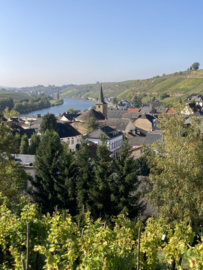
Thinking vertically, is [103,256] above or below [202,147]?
below

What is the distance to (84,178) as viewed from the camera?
62.1 ft

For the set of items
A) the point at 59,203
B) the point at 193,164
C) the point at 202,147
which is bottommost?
the point at 59,203

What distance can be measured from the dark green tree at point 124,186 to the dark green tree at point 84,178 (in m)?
1.88

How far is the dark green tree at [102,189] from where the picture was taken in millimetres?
17891

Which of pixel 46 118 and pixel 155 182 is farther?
pixel 46 118

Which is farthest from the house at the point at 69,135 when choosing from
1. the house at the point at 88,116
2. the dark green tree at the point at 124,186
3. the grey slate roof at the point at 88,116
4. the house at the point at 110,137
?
the dark green tree at the point at 124,186

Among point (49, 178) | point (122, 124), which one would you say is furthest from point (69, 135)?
point (49, 178)

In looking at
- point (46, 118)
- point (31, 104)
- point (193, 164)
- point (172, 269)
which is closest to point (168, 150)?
point (193, 164)

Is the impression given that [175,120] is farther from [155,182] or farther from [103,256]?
[103,256]

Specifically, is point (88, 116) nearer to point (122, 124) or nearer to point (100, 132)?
point (122, 124)

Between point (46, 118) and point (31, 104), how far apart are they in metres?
124

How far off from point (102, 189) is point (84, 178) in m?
1.83

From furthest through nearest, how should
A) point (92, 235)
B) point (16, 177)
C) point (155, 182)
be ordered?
1. point (16, 177)
2. point (155, 182)
3. point (92, 235)

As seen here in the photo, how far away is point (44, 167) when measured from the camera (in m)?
21.0
